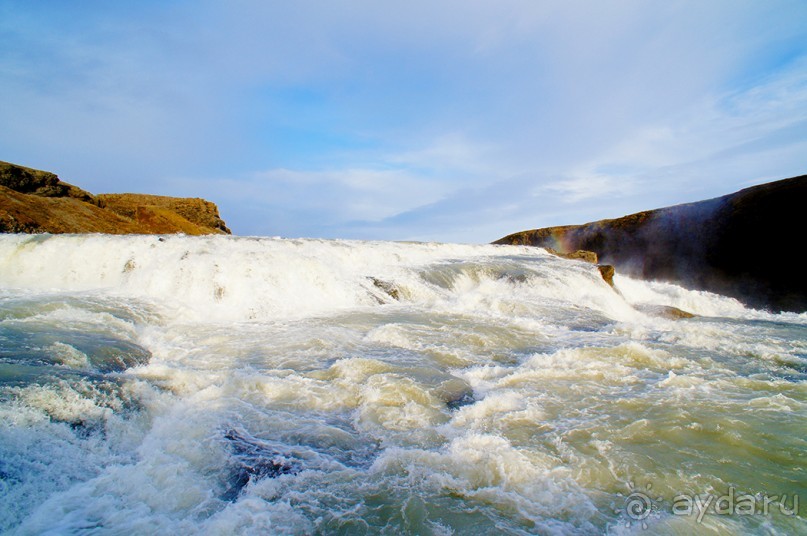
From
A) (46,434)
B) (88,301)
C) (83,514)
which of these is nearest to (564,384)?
(83,514)

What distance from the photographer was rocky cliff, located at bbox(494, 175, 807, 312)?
17.3 metres

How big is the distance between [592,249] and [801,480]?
29.5 meters

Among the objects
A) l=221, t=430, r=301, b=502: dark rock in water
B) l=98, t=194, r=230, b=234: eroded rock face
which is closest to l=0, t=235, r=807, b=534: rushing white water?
l=221, t=430, r=301, b=502: dark rock in water

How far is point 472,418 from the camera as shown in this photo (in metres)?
3.81

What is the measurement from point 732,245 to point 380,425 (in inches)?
892

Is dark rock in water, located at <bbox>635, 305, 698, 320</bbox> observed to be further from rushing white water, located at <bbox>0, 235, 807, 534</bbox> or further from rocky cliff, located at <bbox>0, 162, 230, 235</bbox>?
rocky cliff, located at <bbox>0, 162, 230, 235</bbox>

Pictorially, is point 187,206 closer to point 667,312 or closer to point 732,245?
point 667,312

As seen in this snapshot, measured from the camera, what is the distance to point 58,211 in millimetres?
15461

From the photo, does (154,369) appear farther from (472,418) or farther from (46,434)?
(472,418)

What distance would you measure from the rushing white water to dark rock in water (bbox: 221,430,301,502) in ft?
0.05

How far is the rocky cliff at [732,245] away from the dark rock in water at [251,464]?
21763 mm

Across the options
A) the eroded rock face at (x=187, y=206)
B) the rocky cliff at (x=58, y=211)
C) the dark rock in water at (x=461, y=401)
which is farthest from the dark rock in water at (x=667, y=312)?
the eroded rock face at (x=187, y=206)

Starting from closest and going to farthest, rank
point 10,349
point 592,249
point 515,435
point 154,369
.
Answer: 1. point 515,435
2. point 10,349
3. point 154,369
4. point 592,249

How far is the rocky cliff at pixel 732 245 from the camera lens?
56.9ft
